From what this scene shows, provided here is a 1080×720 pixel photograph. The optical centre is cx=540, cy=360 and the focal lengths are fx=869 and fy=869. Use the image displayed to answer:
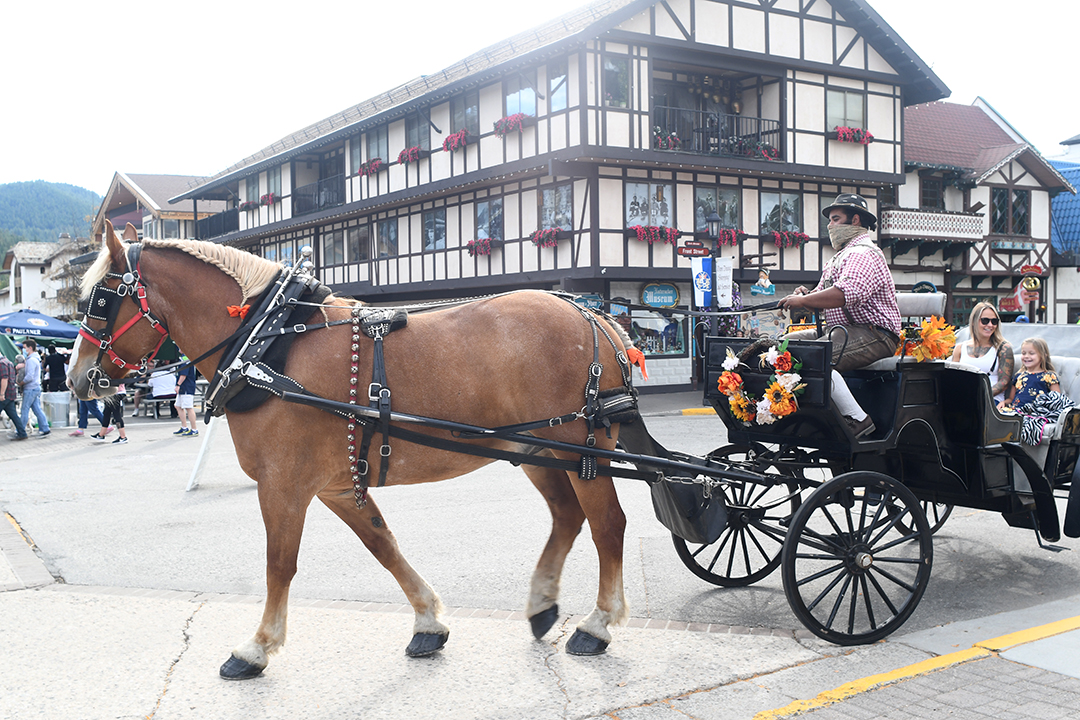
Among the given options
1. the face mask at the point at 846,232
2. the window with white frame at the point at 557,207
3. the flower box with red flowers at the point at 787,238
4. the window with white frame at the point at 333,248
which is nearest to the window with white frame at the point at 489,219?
the window with white frame at the point at 557,207

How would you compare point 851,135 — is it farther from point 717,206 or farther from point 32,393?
point 32,393

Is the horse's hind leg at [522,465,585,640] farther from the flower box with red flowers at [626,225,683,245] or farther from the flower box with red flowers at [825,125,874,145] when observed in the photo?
the flower box with red flowers at [825,125,874,145]

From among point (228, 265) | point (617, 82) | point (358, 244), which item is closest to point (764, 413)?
point (228, 265)

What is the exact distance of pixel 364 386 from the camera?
14.3ft

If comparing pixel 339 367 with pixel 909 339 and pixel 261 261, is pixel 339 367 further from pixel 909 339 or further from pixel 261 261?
pixel 909 339

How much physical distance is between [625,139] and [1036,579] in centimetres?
1781

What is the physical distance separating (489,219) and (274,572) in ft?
71.1

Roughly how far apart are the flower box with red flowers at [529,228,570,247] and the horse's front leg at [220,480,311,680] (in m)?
19.0

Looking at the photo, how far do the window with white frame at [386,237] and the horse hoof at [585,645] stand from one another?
25.6 m

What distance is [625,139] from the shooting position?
22.1m

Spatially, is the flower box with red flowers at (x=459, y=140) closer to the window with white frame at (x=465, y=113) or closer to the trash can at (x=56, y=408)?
the window with white frame at (x=465, y=113)

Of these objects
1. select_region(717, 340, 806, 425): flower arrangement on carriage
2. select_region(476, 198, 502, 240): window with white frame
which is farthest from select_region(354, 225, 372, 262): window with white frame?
select_region(717, 340, 806, 425): flower arrangement on carriage

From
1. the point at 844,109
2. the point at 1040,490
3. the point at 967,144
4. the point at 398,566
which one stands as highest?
the point at 967,144

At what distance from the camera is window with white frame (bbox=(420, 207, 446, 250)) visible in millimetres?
27094
